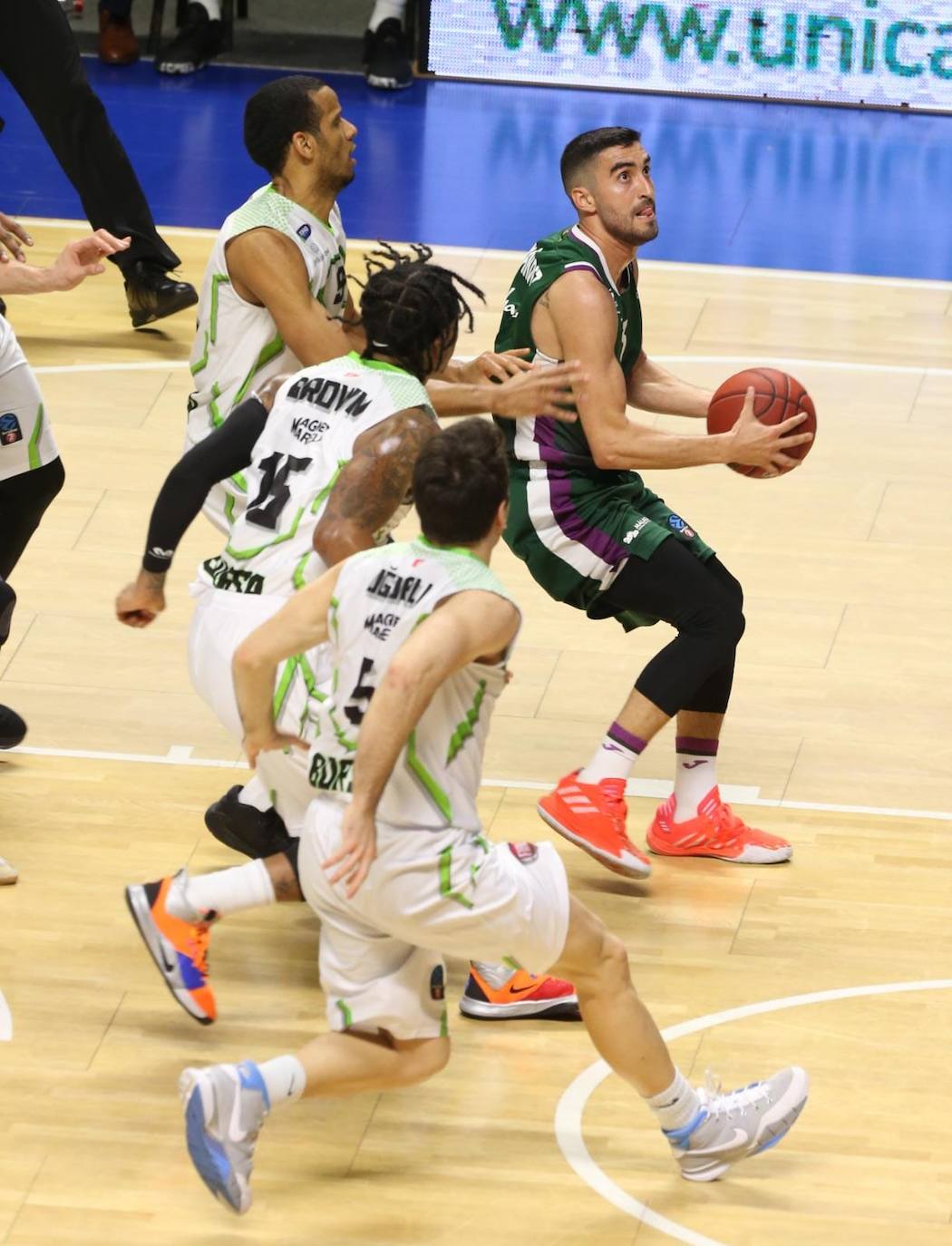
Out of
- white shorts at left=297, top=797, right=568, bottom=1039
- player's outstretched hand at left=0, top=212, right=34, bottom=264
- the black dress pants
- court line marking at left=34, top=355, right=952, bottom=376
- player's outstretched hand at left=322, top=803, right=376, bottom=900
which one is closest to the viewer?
player's outstretched hand at left=322, top=803, right=376, bottom=900

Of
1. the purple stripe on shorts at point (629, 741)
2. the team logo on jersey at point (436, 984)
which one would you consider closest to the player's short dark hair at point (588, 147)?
the purple stripe on shorts at point (629, 741)

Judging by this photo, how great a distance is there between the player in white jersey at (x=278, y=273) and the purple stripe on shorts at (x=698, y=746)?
44.0 inches

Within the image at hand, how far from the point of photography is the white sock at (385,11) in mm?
13312

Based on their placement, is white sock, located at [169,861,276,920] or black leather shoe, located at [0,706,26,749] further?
black leather shoe, located at [0,706,26,749]

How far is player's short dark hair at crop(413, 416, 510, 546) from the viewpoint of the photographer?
3801 mm

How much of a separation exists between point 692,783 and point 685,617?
46 cm

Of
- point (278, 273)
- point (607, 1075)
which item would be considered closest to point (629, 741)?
point (607, 1075)

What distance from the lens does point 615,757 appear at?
Answer: 17.5 ft

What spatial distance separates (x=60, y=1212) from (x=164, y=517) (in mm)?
1560

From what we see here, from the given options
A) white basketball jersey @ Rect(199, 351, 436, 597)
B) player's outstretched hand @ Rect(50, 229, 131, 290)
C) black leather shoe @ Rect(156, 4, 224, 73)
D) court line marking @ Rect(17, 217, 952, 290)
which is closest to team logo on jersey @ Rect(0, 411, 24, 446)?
player's outstretched hand @ Rect(50, 229, 131, 290)

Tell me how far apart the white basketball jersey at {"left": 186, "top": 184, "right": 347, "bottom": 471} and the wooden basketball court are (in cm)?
102

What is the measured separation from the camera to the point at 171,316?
958cm

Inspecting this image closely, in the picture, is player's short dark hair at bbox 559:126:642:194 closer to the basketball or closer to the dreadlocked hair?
the basketball

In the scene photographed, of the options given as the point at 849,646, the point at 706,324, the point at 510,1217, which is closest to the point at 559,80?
the point at 706,324
